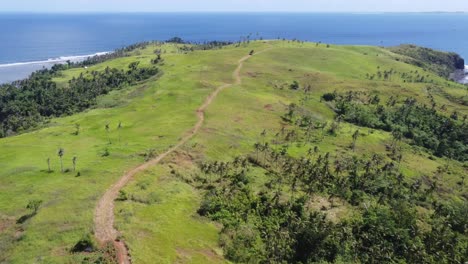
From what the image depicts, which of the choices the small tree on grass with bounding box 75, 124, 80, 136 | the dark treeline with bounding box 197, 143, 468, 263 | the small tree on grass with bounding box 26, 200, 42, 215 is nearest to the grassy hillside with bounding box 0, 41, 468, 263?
the small tree on grass with bounding box 26, 200, 42, 215

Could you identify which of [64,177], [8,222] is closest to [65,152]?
[64,177]

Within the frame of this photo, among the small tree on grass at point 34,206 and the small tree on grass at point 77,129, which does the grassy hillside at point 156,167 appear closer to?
the small tree on grass at point 34,206

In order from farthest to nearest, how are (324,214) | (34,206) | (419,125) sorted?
(419,125)
(324,214)
(34,206)

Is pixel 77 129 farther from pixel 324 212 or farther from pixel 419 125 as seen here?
pixel 419 125

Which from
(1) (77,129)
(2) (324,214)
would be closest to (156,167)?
(2) (324,214)

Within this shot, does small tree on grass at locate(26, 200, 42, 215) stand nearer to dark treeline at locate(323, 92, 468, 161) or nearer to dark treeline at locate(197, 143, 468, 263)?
dark treeline at locate(197, 143, 468, 263)

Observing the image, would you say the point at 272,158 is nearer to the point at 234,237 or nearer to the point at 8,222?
the point at 234,237

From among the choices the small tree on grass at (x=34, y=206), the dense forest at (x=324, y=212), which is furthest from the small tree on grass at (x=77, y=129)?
the small tree on grass at (x=34, y=206)
